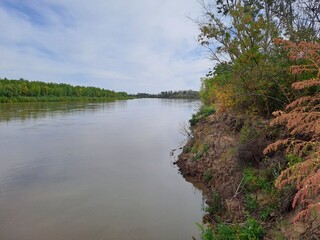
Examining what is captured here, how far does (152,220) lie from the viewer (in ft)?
21.2

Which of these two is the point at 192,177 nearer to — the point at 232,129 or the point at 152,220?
the point at 232,129

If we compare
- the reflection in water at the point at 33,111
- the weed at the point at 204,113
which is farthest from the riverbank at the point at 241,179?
the reflection in water at the point at 33,111

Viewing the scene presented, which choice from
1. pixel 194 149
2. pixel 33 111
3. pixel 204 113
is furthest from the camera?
pixel 33 111

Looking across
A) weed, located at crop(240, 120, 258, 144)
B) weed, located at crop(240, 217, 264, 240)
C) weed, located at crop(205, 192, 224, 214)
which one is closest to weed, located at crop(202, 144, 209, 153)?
→ weed, located at crop(240, 120, 258, 144)

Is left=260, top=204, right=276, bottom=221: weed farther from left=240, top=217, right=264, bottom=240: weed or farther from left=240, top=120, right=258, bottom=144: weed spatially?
left=240, top=120, right=258, bottom=144: weed

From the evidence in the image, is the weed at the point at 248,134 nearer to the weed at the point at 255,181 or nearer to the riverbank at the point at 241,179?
the riverbank at the point at 241,179

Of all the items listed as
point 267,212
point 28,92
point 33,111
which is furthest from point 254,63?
point 28,92

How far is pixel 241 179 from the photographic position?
21.1ft

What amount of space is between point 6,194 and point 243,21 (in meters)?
8.49

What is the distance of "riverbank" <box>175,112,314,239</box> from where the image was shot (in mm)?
4473

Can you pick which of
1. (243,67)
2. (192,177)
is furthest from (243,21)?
(192,177)

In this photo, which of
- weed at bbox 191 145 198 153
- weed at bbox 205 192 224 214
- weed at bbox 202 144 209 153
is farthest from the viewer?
weed at bbox 191 145 198 153

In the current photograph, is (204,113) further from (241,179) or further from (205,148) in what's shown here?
(241,179)

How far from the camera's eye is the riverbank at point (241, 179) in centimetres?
447
